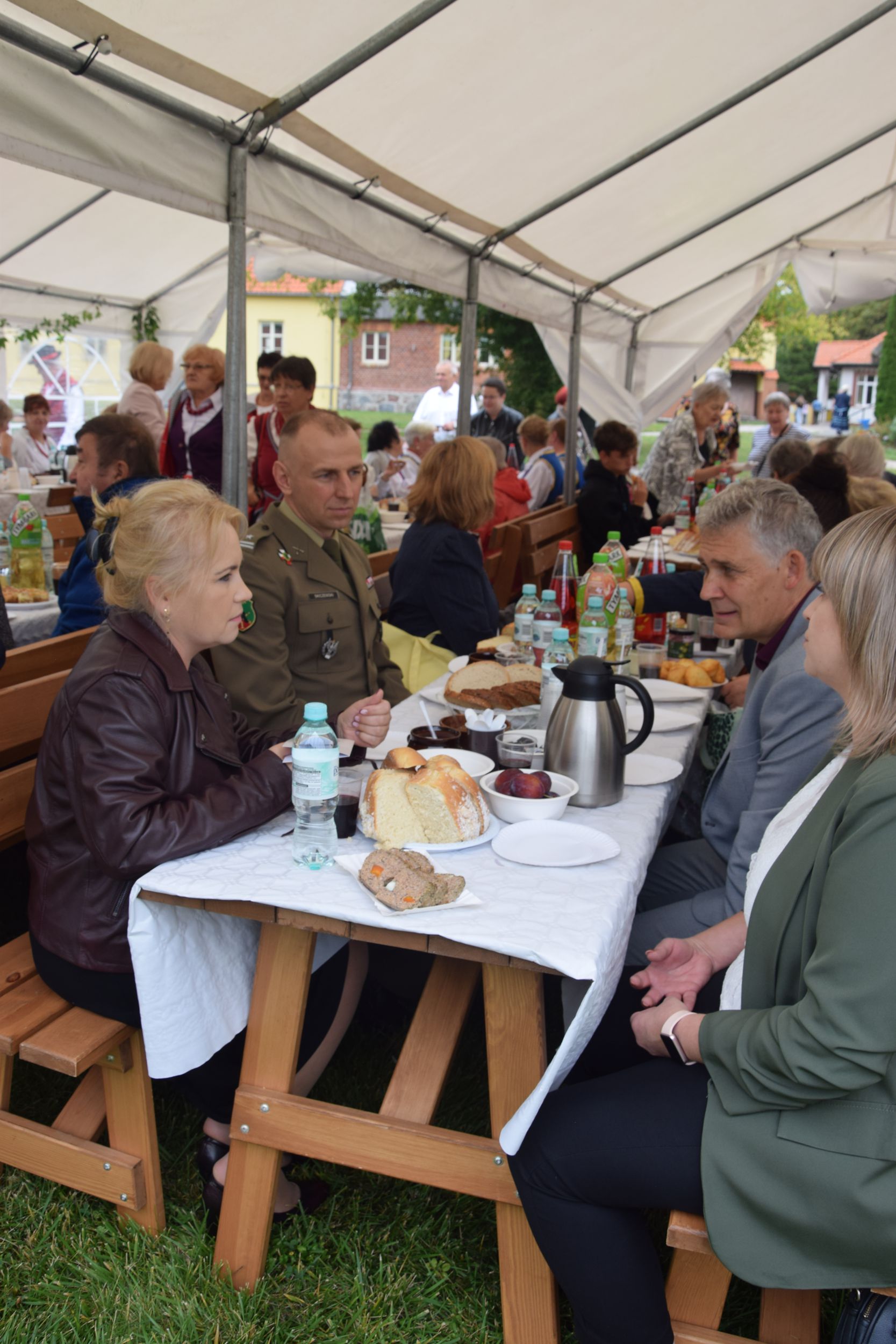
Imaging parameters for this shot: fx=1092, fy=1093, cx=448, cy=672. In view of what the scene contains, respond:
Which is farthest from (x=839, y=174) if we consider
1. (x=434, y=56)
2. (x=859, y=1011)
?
(x=859, y=1011)

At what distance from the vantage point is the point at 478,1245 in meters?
2.28

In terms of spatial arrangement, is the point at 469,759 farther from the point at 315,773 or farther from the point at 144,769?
the point at 144,769

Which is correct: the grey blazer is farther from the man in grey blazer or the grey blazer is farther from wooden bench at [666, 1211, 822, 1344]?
wooden bench at [666, 1211, 822, 1344]

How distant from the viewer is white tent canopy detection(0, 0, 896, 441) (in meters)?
3.49

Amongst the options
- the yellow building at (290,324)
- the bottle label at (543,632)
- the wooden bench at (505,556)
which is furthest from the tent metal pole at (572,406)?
the yellow building at (290,324)

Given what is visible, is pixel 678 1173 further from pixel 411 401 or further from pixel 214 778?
pixel 411 401

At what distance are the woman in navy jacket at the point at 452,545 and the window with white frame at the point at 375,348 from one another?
143 feet

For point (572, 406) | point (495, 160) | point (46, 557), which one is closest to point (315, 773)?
point (46, 557)

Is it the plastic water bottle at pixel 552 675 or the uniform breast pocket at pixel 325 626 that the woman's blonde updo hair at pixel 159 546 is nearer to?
the plastic water bottle at pixel 552 675

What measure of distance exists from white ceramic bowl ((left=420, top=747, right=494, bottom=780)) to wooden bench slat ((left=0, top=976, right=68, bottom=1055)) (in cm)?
91

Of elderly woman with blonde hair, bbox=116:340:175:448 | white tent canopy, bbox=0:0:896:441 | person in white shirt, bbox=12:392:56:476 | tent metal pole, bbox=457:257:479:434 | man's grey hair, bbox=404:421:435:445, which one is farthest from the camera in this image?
man's grey hair, bbox=404:421:435:445

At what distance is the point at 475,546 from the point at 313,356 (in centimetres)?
4293

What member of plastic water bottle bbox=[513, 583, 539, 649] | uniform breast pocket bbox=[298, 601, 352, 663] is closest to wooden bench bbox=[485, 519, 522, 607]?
plastic water bottle bbox=[513, 583, 539, 649]

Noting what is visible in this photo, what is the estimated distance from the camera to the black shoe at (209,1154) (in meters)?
2.33
